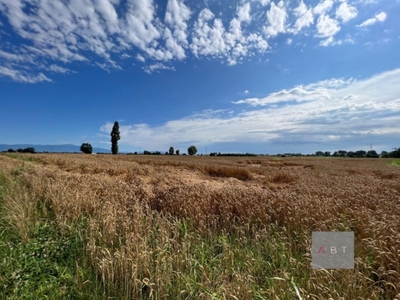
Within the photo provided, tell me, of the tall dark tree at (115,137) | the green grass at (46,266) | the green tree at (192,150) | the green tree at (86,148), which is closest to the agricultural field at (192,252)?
the green grass at (46,266)

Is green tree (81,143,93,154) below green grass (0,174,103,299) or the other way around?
the other way around

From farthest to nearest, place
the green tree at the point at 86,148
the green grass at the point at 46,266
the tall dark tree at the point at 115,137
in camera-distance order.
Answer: the green tree at the point at 86,148, the tall dark tree at the point at 115,137, the green grass at the point at 46,266

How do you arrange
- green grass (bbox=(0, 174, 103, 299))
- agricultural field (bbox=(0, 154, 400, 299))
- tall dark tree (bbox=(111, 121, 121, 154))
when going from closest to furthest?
agricultural field (bbox=(0, 154, 400, 299))
green grass (bbox=(0, 174, 103, 299))
tall dark tree (bbox=(111, 121, 121, 154))

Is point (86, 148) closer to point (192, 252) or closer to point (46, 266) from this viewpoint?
point (46, 266)

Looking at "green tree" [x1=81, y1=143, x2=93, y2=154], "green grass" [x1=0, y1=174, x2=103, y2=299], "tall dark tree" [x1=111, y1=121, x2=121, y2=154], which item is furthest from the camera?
"green tree" [x1=81, y1=143, x2=93, y2=154]

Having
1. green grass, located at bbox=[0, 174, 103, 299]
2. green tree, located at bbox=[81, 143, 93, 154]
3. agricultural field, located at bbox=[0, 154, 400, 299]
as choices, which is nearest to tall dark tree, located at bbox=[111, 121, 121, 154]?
green tree, located at bbox=[81, 143, 93, 154]

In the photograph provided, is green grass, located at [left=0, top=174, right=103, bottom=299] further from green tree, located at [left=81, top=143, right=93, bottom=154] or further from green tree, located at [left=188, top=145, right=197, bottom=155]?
green tree, located at [left=188, top=145, right=197, bottom=155]

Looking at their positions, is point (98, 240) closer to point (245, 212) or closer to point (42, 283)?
point (42, 283)

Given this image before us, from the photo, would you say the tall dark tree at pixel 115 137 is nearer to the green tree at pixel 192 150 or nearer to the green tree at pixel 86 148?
the green tree at pixel 86 148

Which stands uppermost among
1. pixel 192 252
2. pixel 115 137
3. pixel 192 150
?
pixel 115 137

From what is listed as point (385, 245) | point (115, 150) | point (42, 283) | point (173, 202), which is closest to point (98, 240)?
point (42, 283)

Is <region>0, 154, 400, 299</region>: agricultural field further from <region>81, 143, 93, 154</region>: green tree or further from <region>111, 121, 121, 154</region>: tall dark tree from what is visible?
<region>81, 143, 93, 154</region>: green tree

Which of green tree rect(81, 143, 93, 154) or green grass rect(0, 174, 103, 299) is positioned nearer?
green grass rect(0, 174, 103, 299)

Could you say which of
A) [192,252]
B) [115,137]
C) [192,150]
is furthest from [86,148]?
[192,252]
